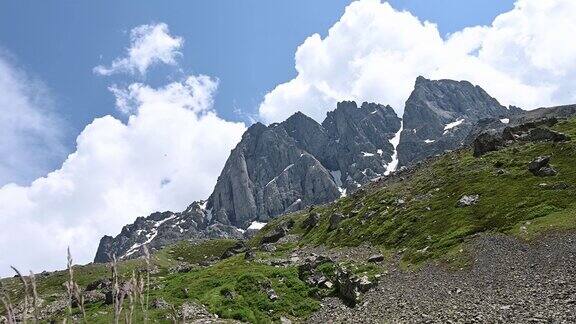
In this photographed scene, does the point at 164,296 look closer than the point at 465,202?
Yes

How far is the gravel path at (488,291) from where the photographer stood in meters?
30.6

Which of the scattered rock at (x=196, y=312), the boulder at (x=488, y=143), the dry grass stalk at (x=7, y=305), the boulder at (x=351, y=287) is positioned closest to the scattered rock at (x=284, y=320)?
the scattered rock at (x=196, y=312)

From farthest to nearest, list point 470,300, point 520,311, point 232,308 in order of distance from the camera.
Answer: point 232,308 → point 470,300 → point 520,311

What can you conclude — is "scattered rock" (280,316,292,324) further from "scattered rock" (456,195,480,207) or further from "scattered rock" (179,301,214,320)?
"scattered rock" (456,195,480,207)

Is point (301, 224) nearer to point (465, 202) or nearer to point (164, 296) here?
point (465, 202)

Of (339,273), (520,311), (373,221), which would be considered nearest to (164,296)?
(339,273)

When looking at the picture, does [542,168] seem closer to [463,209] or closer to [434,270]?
[463,209]

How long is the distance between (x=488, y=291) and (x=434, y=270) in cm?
1310

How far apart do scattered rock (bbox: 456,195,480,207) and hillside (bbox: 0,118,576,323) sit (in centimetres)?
30

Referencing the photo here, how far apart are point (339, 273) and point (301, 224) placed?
3994 inches

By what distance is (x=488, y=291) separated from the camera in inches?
1496

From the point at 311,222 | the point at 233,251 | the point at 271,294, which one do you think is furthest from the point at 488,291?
the point at 233,251

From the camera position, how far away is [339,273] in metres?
52.4

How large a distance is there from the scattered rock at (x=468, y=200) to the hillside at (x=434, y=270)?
0.30m
